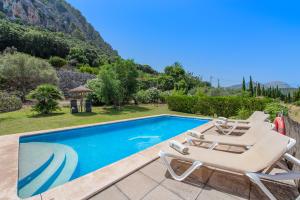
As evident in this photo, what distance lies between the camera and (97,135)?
7.89 meters

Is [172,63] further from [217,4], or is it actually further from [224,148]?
[224,148]

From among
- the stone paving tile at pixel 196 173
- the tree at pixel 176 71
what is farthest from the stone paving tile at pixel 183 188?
the tree at pixel 176 71

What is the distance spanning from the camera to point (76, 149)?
623 centimetres

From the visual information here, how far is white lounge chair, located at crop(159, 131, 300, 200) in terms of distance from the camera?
2.22 meters

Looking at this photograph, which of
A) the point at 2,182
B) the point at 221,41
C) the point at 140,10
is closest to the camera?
the point at 2,182

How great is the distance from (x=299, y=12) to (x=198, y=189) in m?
13.8

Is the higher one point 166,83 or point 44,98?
point 166,83

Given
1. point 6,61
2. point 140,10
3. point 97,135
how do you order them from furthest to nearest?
point 6,61
point 140,10
point 97,135

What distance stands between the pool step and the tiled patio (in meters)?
2.00

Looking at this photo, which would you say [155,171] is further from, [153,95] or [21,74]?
[21,74]

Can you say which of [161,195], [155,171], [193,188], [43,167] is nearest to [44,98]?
[43,167]

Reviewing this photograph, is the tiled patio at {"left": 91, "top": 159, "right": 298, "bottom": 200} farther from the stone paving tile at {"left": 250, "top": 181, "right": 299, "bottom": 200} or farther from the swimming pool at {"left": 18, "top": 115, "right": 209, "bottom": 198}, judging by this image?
the swimming pool at {"left": 18, "top": 115, "right": 209, "bottom": 198}

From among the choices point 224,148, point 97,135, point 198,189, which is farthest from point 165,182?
point 97,135

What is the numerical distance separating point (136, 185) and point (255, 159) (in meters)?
1.90
